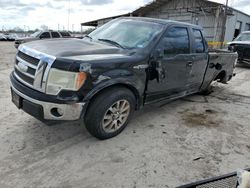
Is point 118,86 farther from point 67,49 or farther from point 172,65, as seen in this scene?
point 172,65

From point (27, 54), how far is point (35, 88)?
1.82 ft

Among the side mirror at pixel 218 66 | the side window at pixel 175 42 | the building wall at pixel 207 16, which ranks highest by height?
the building wall at pixel 207 16

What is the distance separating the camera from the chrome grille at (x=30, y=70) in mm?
2736

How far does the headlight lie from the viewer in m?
2.66

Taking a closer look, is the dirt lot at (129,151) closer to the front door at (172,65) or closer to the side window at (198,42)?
the front door at (172,65)

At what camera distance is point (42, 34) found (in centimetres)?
1638

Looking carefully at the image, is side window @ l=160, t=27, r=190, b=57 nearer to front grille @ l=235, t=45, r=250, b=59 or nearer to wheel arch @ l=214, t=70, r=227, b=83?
wheel arch @ l=214, t=70, r=227, b=83

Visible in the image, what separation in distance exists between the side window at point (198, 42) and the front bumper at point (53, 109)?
2875mm

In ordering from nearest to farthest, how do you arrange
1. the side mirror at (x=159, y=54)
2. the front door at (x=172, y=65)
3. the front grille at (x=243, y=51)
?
the side mirror at (x=159, y=54)
the front door at (x=172, y=65)
the front grille at (x=243, y=51)

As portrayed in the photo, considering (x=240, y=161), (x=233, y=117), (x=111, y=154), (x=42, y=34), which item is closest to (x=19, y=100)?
(x=111, y=154)

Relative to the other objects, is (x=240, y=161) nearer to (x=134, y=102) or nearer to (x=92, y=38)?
(x=134, y=102)

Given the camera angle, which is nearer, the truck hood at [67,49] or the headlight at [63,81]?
the headlight at [63,81]

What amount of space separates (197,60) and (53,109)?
3115mm

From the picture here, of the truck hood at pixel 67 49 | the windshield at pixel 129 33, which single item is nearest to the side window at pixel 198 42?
the windshield at pixel 129 33
